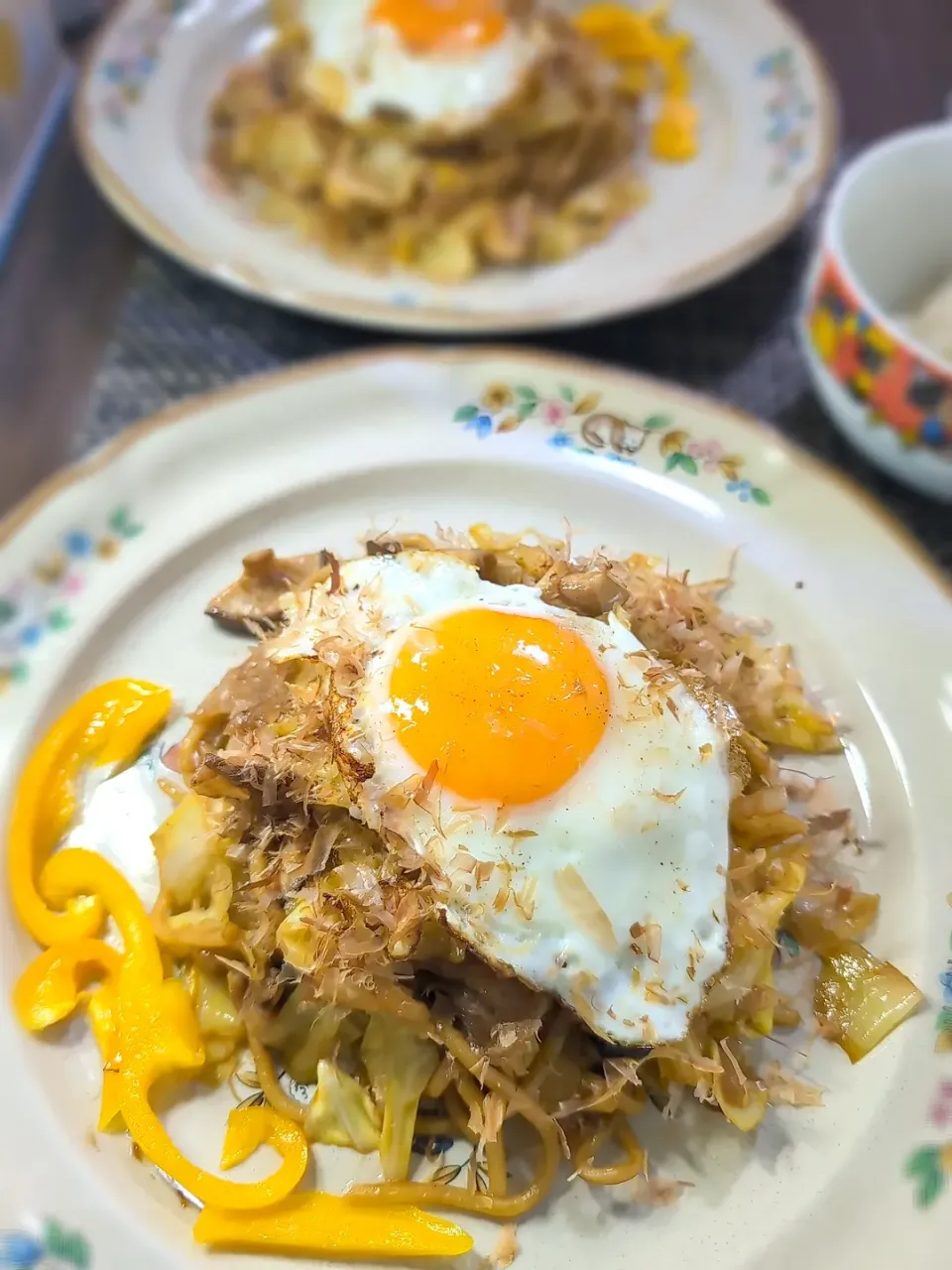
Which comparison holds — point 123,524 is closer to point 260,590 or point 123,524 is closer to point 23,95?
point 260,590

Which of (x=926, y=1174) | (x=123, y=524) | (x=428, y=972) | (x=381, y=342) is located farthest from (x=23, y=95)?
(x=926, y=1174)

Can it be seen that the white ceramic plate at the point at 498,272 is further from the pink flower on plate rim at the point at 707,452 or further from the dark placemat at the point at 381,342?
the pink flower on plate rim at the point at 707,452

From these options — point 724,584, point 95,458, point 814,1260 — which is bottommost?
point 814,1260

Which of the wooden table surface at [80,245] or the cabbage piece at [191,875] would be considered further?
the wooden table surface at [80,245]

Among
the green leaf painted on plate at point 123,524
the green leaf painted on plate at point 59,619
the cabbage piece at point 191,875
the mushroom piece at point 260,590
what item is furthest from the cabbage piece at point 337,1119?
the green leaf painted on plate at point 123,524

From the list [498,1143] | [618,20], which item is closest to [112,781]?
[498,1143]

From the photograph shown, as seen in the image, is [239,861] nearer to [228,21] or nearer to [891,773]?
[891,773]
